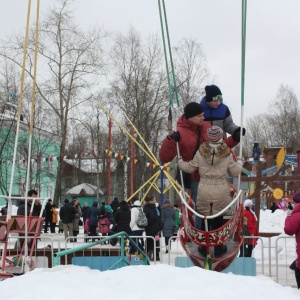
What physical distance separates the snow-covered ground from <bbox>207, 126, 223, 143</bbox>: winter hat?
1888 millimetres

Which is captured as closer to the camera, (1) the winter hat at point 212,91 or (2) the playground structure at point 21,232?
(1) the winter hat at point 212,91

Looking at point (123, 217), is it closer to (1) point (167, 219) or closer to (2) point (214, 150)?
(1) point (167, 219)

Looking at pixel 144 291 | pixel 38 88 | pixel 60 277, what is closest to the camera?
pixel 144 291

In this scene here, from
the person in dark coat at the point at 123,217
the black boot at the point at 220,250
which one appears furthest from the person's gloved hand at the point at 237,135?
the person in dark coat at the point at 123,217

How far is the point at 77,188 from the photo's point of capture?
64.0 m

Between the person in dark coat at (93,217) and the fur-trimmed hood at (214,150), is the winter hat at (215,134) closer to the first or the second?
the fur-trimmed hood at (214,150)

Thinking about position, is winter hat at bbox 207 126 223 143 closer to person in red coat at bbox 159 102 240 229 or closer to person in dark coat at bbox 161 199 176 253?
person in red coat at bbox 159 102 240 229

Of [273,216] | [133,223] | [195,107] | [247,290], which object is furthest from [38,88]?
[247,290]

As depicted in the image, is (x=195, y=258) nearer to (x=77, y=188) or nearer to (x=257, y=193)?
(x=257, y=193)

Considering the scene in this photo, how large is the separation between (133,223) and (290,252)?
363 centimetres

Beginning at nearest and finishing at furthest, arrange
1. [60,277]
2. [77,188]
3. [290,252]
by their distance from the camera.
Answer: [60,277] < [290,252] < [77,188]

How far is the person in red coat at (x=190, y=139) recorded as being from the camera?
825 cm

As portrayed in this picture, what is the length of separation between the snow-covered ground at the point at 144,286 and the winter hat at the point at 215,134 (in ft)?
6.19

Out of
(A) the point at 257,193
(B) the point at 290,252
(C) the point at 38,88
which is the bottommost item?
(B) the point at 290,252
